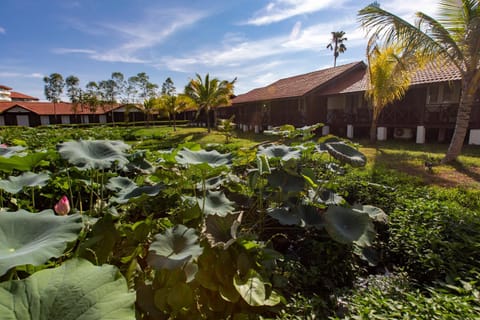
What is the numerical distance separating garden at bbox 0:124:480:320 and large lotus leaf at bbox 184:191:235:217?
0.8 inches

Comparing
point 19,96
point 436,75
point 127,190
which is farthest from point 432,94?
point 19,96

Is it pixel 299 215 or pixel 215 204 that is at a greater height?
pixel 215 204

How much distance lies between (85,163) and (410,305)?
2.82 m

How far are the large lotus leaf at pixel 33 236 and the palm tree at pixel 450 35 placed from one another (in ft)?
29.9

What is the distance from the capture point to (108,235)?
91.1 inches

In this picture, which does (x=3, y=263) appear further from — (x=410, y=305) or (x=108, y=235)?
(x=410, y=305)

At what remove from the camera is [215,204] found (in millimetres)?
2932

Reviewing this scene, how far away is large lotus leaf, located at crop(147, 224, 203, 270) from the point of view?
75.2 inches

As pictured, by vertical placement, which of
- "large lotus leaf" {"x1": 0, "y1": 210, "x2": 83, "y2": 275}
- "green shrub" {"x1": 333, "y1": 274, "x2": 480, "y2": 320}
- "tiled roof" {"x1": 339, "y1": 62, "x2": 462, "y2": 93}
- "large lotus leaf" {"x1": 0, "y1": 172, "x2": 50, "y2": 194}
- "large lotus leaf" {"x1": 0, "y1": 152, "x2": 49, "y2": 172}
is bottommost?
"green shrub" {"x1": 333, "y1": 274, "x2": 480, "y2": 320}

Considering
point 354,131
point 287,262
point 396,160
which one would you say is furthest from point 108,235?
point 354,131

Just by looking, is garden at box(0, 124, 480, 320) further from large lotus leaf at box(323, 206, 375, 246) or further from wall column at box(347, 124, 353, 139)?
wall column at box(347, 124, 353, 139)

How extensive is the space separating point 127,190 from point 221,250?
1.33 meters

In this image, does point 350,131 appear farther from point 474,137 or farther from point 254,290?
point 254,290

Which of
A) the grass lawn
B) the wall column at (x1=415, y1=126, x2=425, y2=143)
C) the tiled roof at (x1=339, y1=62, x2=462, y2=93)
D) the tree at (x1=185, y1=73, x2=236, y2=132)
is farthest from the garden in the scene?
the tree at (x1=185, y1=73, x2=236, y2=132)
